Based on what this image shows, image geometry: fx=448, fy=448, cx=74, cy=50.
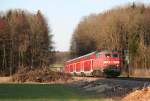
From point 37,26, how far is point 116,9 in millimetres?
21032

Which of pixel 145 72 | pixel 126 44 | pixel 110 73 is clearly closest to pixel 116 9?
pixel 126 44

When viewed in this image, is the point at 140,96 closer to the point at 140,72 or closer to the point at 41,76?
the point at 41,76

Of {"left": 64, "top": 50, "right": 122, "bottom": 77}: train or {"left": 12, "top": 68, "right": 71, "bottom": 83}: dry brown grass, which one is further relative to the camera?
{"left": 64, "top": 50, "right": 122, "bottom": 77}: train

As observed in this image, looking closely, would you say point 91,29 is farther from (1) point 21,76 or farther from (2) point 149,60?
(1) point 21,76

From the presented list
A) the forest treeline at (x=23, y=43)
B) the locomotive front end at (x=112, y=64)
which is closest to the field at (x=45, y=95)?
the locomotive front end at (x=112, y=64)

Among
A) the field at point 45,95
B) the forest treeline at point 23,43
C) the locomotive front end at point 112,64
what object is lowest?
the field at point 45,95

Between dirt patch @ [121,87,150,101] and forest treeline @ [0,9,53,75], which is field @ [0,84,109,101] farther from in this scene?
forest treeline @ [0,9,53,75]

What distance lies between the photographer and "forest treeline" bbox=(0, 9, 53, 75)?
89812 millimetres

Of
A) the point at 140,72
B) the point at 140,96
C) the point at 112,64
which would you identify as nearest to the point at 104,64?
the point at 112,64

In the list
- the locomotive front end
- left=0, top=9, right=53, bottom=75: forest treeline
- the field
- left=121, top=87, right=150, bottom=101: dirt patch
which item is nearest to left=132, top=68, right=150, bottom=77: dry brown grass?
the locomotive front end

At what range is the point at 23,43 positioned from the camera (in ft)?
308

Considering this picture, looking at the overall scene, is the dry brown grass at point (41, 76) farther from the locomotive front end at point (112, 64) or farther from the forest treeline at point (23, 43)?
the forest treeline at point (23, 43)

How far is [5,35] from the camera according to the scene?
303ft

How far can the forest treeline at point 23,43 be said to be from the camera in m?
89.8
